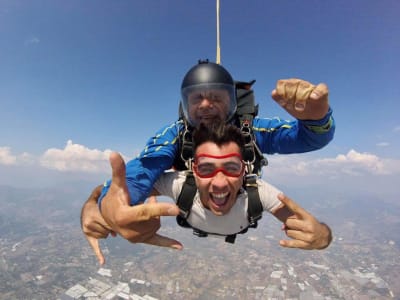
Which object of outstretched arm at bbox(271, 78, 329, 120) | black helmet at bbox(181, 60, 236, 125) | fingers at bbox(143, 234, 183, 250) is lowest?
fingers at bbox(143, 234, 183, 250)

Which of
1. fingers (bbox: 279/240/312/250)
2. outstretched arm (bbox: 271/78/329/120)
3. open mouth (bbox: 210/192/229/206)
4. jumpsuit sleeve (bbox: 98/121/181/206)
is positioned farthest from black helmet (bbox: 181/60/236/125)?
fingers (bbox: 279/240/312/250)

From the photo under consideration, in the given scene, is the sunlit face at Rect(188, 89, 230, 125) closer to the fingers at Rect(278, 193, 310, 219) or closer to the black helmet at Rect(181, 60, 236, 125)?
the black helmet at Rect(181, 60, 236, 125)

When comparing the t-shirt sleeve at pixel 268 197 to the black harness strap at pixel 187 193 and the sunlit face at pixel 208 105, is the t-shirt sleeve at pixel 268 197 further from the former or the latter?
the sunlit face at pixel 208 105

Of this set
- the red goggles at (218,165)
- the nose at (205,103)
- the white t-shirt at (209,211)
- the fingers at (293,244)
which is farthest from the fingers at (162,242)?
the nose at (205,103)

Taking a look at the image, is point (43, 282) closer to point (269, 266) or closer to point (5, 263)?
point (5, 263)

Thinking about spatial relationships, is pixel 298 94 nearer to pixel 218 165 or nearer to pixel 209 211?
pixel 218 165

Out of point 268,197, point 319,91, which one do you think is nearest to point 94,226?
point 268,197
